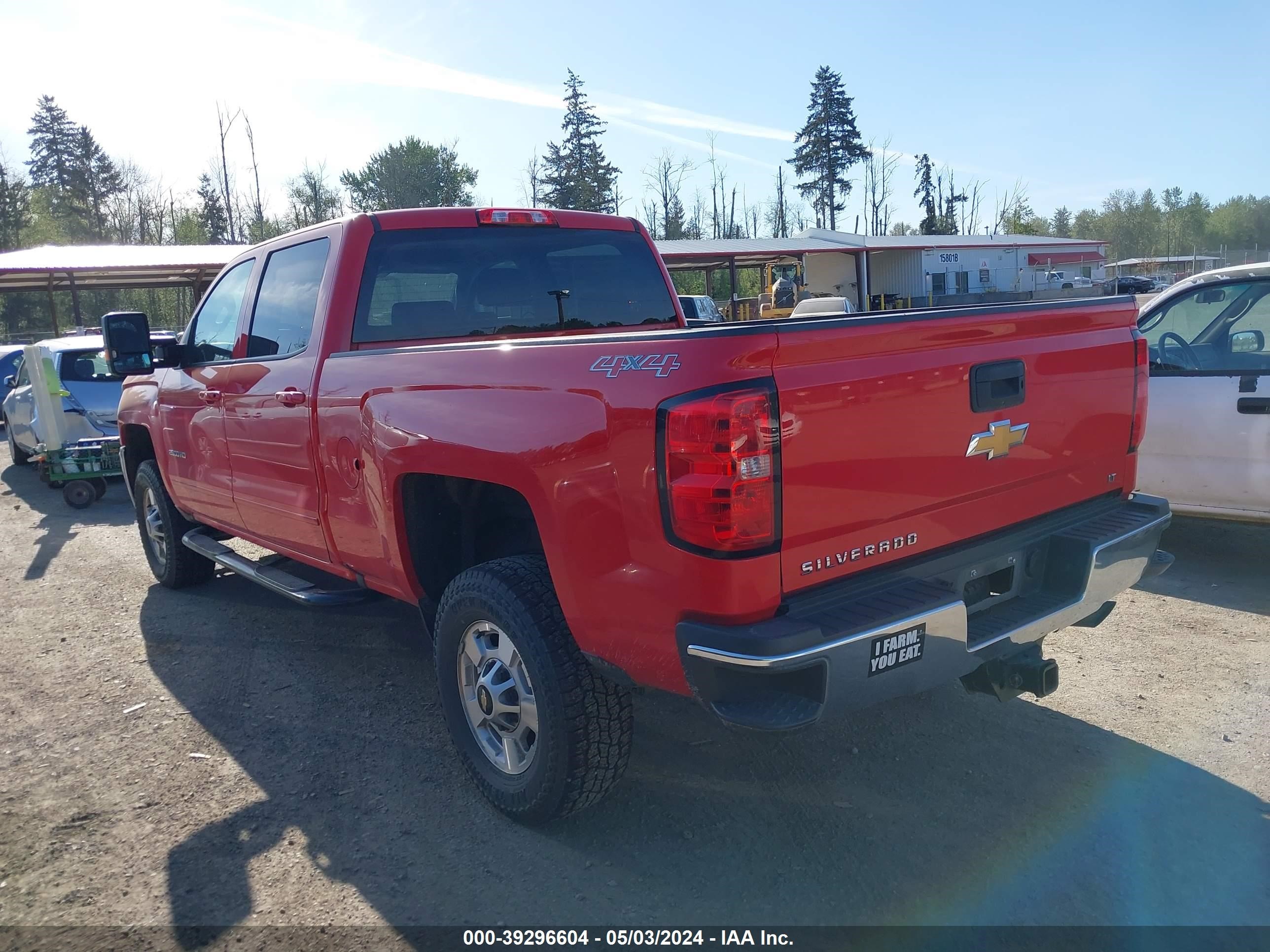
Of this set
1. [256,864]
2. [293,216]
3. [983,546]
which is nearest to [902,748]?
[983,546]

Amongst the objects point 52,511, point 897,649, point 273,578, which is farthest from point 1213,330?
point 52,511

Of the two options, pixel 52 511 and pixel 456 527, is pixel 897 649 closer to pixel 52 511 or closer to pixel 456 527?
pixel 456 527

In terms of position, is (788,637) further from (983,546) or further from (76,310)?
(76,310)

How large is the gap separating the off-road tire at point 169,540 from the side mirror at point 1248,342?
21.3 feet

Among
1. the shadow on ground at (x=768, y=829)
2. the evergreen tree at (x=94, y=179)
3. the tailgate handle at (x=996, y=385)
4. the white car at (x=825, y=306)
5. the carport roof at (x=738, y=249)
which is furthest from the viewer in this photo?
the evergreen tree at (x=94, y=179)

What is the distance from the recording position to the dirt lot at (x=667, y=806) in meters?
2.83

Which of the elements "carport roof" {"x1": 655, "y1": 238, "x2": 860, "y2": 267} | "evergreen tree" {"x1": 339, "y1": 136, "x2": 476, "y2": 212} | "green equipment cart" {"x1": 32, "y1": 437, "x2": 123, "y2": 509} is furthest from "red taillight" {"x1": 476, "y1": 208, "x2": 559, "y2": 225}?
"evergreen tree" {"x1": 339, "y1": 136, "x2": 476, "y2": 212}

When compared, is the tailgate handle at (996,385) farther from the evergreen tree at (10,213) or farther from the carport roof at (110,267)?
the evergreen tree at (10,213)

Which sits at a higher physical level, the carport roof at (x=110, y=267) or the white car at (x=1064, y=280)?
the carport roof at (x=110, y=267)

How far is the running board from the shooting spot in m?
4.17

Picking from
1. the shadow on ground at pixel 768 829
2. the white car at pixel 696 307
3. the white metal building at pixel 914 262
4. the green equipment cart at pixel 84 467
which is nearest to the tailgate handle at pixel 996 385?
the shadow on ground at pixel 768 829

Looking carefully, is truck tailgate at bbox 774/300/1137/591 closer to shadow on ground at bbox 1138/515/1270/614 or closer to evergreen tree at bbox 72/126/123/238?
shadow on ground at bbox 1138/515/1270/614

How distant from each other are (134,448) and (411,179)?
64.7 meters

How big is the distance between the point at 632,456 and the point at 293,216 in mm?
58968
